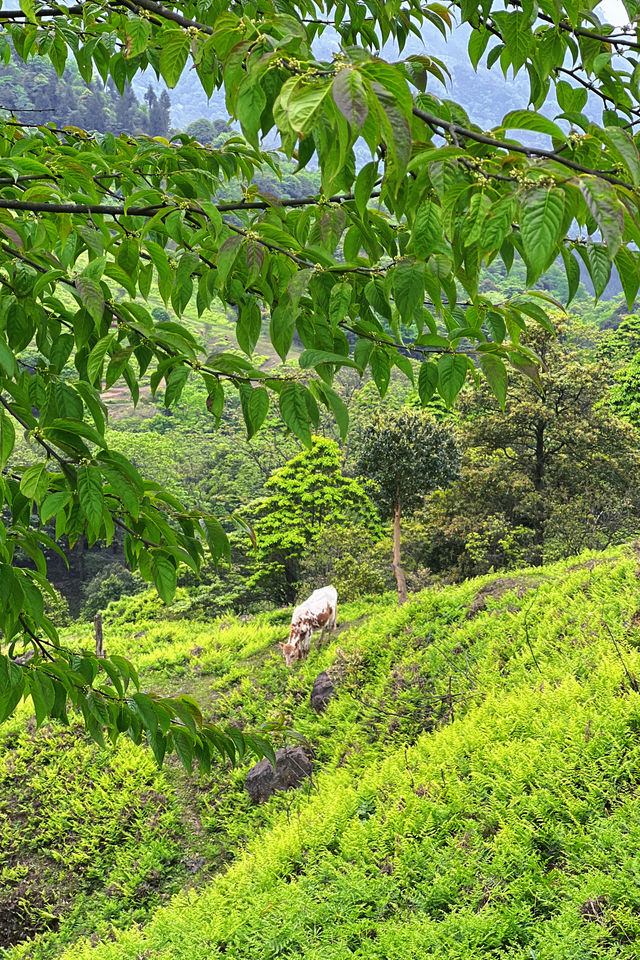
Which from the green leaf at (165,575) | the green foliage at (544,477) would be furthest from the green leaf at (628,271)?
the green foliage at (544,477)

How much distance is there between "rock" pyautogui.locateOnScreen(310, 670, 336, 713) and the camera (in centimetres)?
897

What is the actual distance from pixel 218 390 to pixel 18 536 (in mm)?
764

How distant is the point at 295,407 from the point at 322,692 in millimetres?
8184

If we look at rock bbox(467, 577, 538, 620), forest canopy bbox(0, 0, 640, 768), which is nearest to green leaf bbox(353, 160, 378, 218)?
forest canopy bbox(0, 0, 640, 768)

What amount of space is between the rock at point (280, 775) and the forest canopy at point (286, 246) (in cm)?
600

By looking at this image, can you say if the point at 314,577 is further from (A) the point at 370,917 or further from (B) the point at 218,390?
(B) the point at 218,390

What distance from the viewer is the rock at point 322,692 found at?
353 inches

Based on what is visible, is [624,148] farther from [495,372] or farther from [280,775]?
[280,775]

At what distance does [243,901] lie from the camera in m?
4.77

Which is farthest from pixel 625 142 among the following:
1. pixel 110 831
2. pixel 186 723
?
pixel 110 831

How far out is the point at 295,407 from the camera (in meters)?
1.54

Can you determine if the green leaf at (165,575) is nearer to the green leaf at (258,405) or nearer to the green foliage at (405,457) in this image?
the green leaf at (258,405)

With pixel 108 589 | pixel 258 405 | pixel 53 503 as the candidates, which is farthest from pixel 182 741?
pixel 108 589

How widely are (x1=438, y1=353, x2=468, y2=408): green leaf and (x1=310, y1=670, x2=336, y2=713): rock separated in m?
7.96
